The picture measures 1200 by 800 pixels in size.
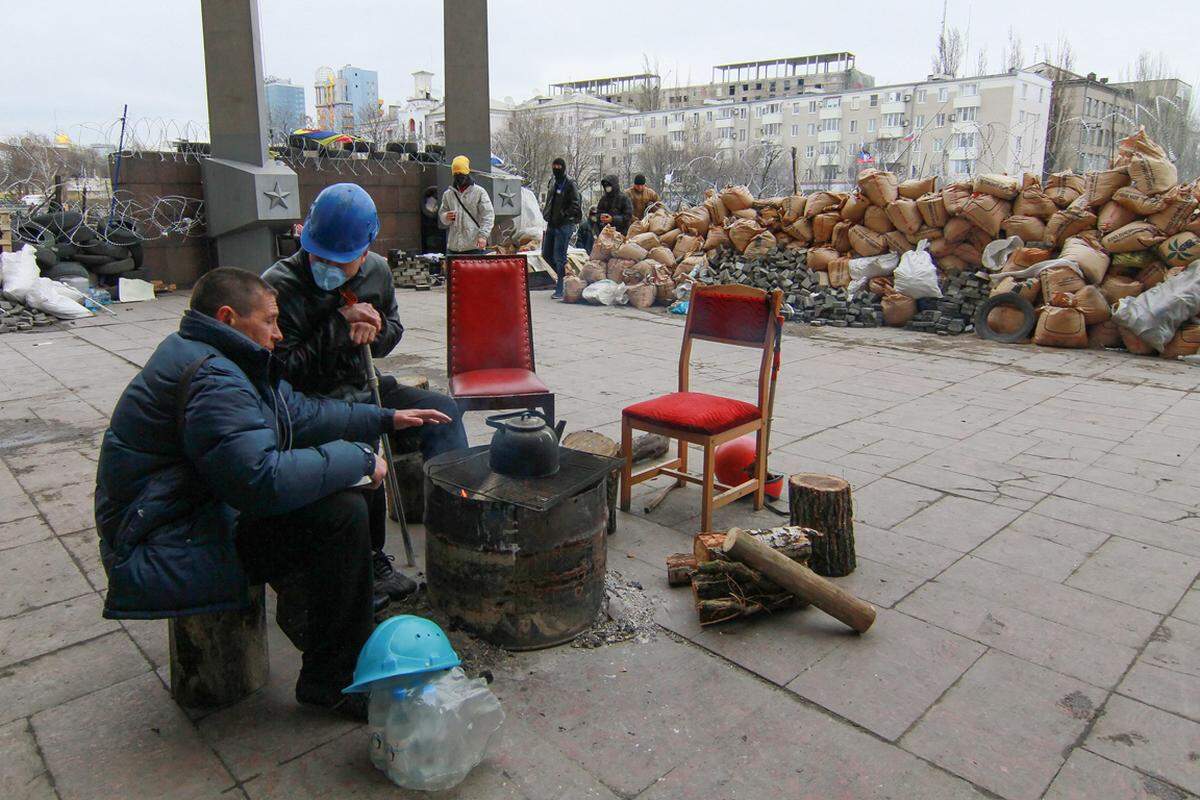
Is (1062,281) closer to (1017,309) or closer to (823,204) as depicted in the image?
(1017,309)

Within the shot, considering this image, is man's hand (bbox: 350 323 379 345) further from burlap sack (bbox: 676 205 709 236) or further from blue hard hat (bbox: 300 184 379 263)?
burlap sack (bbox: 676 205 709 236)

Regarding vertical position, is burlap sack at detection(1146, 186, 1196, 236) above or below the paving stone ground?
above

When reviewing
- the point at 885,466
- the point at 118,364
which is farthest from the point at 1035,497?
the point at 118,364

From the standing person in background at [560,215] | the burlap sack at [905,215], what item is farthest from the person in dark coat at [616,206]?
the burlap sack at [905,215]

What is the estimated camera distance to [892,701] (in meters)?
2.58

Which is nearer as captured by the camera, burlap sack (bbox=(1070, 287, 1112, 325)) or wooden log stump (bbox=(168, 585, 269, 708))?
wooden log stump (bbox=(168, 585, 269, 708))

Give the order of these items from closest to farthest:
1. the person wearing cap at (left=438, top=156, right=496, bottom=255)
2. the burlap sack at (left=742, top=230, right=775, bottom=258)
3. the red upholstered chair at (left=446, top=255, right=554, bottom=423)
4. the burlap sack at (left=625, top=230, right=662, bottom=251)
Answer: the red upholstered chair at (left=446, top=255, right=554, bottom=423)
the person wearing cap at (left=438, top=156, right=496, bottom=255)
the burlap sack at (left=742, top=230, right=775, bottom=258)
the burlap sack at (left=625, top=230, right=662, bottom=251)

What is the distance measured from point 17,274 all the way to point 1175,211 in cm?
1266

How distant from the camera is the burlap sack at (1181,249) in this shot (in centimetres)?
831

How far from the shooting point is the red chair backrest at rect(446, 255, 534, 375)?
14.7 ft

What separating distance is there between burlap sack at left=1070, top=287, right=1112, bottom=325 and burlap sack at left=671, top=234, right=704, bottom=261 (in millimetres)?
5160

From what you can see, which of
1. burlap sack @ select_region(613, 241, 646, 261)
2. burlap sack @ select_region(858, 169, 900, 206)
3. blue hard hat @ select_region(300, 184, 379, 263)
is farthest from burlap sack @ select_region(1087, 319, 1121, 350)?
blue hard hat @ select_region(300, 184, 379, 263)

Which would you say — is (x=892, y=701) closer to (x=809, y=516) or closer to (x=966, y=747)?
(x=966, y=747)

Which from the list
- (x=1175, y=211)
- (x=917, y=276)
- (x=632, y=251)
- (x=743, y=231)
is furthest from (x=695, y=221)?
(x=1175, y=211)
